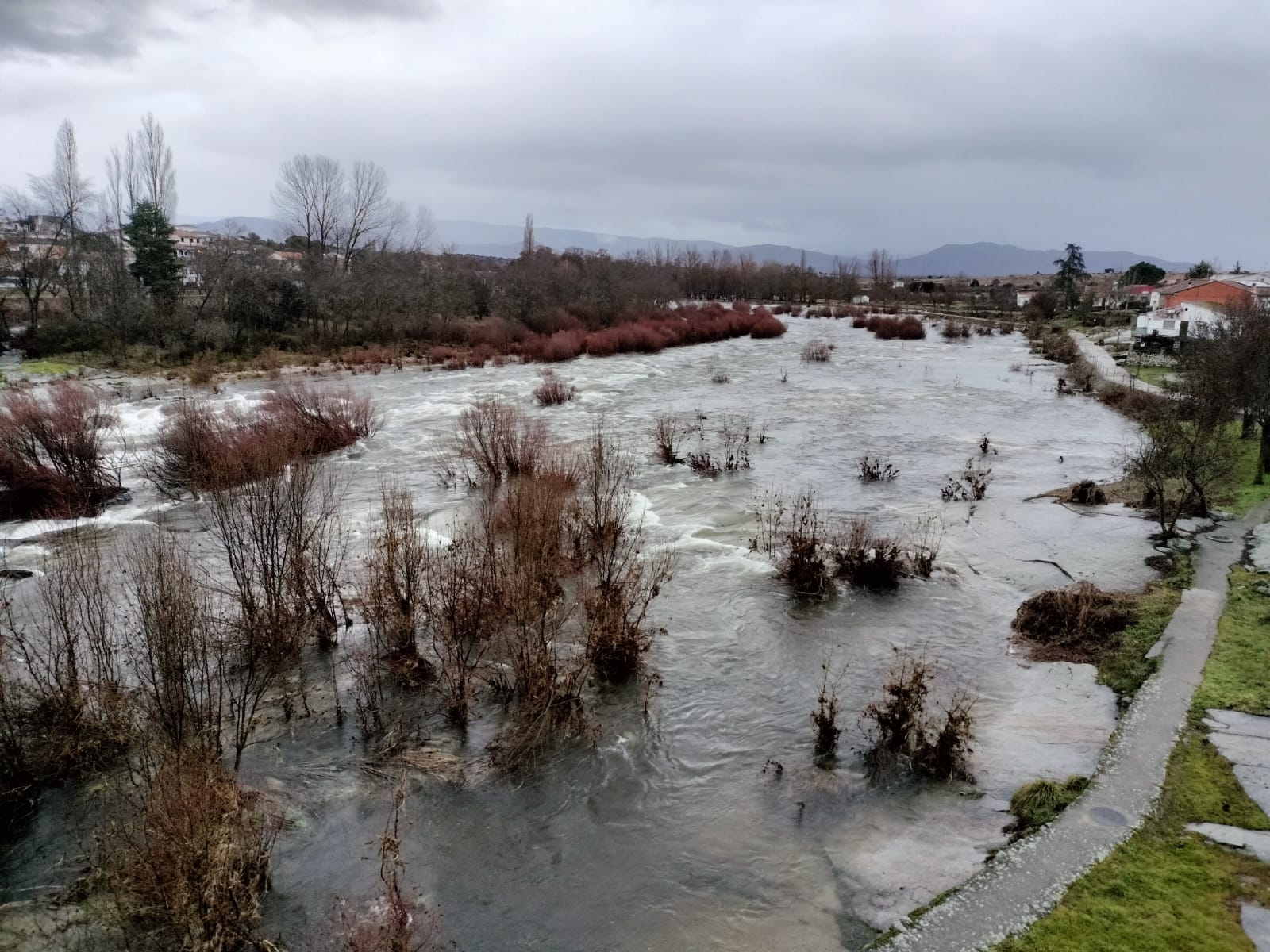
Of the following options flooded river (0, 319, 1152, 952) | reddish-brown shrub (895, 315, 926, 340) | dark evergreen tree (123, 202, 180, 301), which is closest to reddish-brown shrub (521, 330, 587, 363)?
dark evergreen tree (123, 202, 180, 301)

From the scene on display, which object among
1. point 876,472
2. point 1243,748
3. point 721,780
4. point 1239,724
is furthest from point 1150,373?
point 721,780

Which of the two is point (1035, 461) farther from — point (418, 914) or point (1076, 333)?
point (1076, 333)

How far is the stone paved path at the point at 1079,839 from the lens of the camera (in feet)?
17.9

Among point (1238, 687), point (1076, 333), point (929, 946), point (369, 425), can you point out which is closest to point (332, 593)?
point (929, 946)

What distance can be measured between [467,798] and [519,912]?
1.52 m

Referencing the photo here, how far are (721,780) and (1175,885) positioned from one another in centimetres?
388

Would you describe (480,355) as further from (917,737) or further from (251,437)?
(917,737)

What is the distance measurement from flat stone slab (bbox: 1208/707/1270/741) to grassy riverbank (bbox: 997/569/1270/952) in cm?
33

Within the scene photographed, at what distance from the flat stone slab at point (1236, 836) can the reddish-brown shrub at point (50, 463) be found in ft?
59.2

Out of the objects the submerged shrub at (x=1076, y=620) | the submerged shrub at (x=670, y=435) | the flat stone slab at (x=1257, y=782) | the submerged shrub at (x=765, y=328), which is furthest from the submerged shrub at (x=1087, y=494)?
the submerged shrub at (x=765, y=328)

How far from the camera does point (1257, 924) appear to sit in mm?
5164

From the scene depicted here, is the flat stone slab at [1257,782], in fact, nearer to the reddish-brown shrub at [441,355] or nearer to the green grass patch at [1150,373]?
the green grass patch at [1150,373]

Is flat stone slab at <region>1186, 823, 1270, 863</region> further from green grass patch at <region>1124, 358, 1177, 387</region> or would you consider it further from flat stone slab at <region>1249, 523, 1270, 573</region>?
green grass patch at <region>1124, 358, 1177, 387</region>

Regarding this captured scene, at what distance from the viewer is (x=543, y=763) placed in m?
8.16
